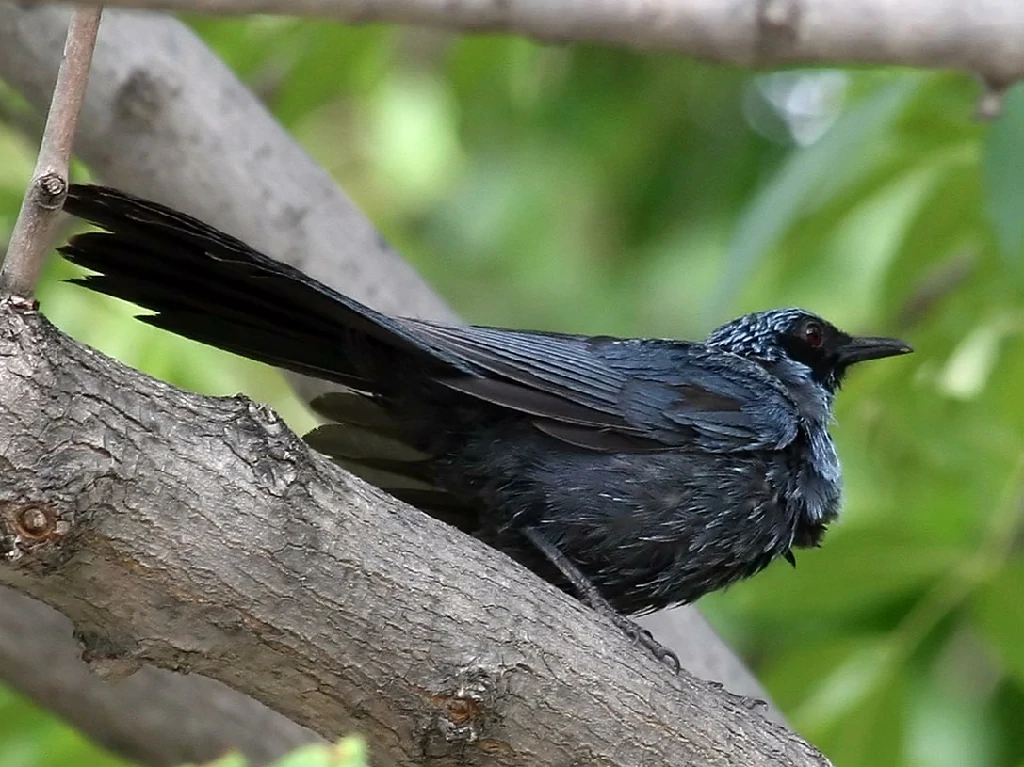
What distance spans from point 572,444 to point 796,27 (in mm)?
1287

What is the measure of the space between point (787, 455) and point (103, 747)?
7.16 ft

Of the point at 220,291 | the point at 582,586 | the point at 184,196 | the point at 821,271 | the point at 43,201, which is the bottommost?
the point at 43,201

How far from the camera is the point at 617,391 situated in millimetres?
3775

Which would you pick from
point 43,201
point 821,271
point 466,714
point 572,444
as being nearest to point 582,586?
point 572,444

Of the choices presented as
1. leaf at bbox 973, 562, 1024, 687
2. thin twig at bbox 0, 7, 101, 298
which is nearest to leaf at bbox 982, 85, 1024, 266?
leaf at bbox 973, 562, 1024, 687

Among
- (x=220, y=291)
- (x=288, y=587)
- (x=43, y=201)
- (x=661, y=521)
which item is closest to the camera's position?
(x=43, y=201)

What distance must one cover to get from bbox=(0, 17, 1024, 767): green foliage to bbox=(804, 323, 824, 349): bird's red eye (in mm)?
247

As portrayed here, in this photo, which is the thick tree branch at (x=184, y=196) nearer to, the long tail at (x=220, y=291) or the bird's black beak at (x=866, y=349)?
the long tail at (x=220, y=291)

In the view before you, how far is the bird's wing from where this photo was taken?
355cm

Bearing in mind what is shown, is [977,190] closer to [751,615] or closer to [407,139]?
[751,615]

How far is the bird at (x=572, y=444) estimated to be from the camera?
11.4 feet

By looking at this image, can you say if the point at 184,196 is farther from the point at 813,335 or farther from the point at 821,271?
the point at 821,271

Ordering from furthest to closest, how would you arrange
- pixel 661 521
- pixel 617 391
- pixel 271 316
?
1. pixel 617 391
2. pixel 661 521
3. pixel 271 316

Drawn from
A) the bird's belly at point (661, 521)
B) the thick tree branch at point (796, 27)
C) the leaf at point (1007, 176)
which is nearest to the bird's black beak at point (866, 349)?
the leaf at point (1007, 176)
